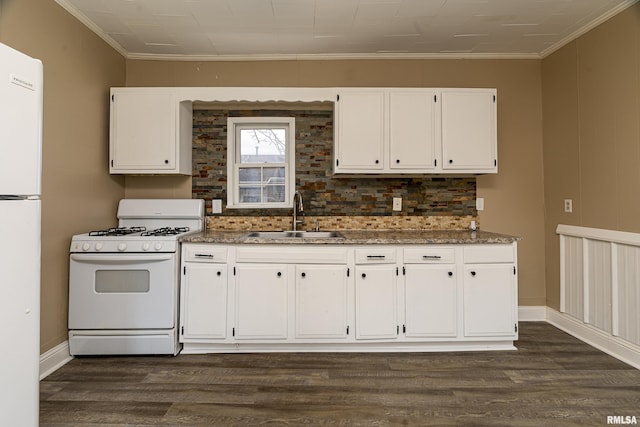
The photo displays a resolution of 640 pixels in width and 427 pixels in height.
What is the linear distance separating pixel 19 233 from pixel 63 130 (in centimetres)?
153

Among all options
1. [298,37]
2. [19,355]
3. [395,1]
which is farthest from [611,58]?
[19,355]

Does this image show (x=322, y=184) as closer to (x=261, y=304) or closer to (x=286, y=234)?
(x=286, y=234)

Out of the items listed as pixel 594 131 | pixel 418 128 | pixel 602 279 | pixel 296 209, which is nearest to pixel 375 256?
pixel 296 209

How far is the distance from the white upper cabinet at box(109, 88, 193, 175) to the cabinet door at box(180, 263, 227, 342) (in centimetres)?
103

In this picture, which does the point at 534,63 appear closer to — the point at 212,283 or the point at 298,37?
the point at 298,37

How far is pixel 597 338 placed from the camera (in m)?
2.93

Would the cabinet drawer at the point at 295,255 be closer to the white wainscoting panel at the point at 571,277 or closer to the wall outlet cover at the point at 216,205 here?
the wall outlet cover at the point at 216,205

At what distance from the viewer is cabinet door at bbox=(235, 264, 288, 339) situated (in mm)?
2793

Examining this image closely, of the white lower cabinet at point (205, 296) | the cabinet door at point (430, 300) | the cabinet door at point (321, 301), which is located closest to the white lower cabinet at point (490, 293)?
the cabinet door at point (430, 300)

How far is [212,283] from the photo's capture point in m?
2.80

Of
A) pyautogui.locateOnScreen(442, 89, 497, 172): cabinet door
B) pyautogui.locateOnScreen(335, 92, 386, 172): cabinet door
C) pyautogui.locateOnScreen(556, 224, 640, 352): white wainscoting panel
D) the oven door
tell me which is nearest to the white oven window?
the oven door

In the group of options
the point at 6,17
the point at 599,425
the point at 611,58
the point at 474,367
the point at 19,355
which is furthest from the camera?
the point at 611,58

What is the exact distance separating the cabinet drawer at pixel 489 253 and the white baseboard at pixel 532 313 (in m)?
1.05

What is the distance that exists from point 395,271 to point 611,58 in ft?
7.35
